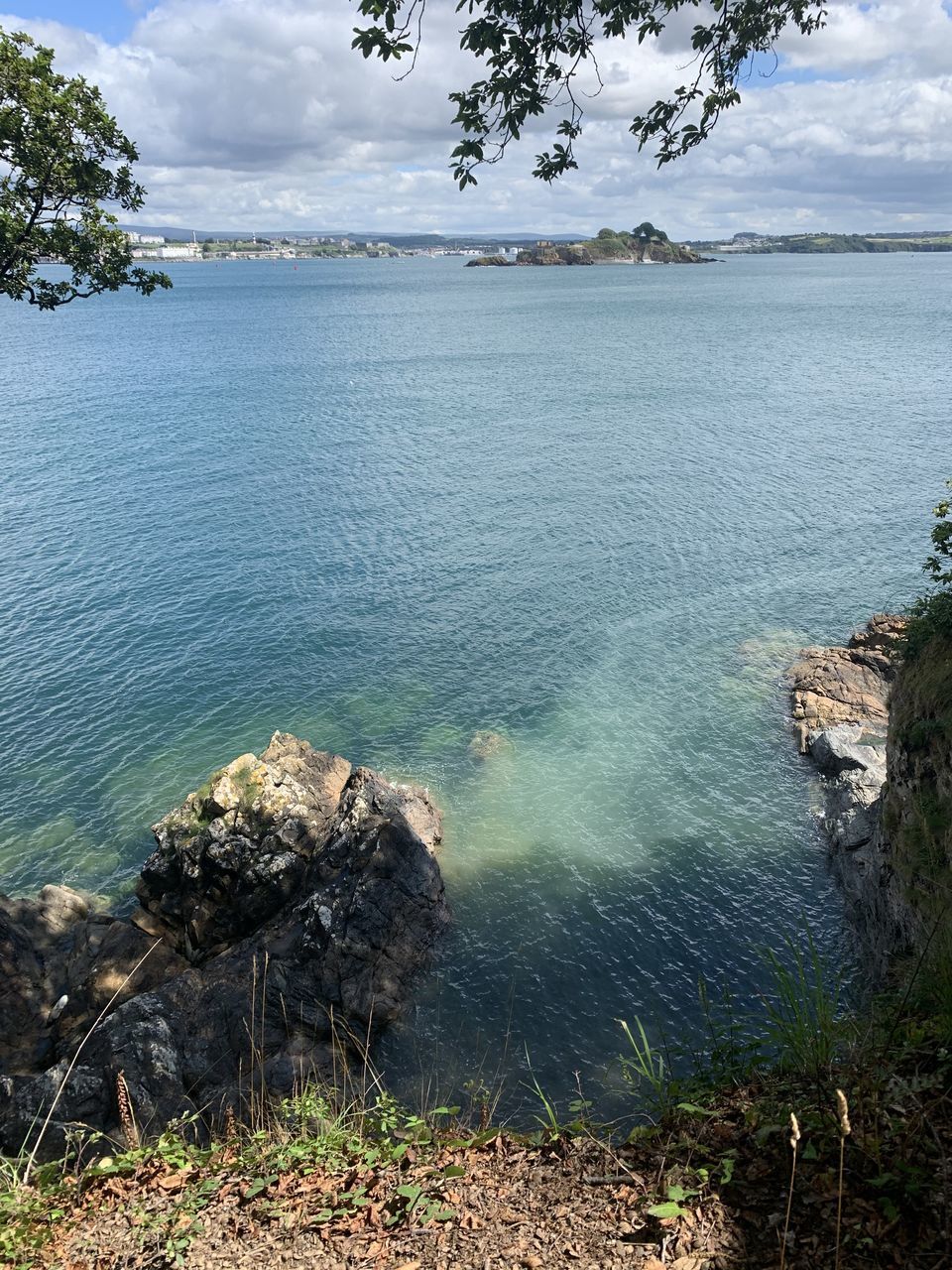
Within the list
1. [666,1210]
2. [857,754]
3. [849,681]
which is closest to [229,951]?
[666,1210]

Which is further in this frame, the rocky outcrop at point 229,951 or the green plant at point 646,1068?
the rocky outcrop at point 229,951

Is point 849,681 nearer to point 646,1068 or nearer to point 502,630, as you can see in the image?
point 502,630

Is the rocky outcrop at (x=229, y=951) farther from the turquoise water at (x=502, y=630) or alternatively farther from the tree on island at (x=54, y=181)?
the tree on island at (x=54, y=181)

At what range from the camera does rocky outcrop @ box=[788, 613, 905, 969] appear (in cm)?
1897

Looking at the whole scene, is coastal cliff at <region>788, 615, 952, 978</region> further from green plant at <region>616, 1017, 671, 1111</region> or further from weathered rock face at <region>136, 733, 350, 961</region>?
weathered rock face at <region>136, 733, 350, 961</region>

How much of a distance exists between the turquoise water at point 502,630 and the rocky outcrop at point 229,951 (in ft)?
6.17

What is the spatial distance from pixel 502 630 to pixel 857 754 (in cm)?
1579

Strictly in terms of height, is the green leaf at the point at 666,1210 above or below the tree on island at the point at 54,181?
below

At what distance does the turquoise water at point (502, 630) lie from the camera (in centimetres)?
2119

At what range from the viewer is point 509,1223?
6.48 m

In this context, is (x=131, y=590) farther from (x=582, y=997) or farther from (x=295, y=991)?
(x=582, y=997)

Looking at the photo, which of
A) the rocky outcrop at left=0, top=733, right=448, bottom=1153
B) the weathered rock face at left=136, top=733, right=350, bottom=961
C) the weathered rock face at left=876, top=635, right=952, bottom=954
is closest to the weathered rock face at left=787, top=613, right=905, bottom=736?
the weathered rock face at left=876, top=635, right=952, bottom=954

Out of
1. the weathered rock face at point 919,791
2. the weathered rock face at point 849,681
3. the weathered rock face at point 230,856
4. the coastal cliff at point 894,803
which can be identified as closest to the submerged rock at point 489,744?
the weathered rock face at point 230,856

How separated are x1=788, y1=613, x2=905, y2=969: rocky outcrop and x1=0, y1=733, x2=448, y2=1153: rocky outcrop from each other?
11.0 meters
